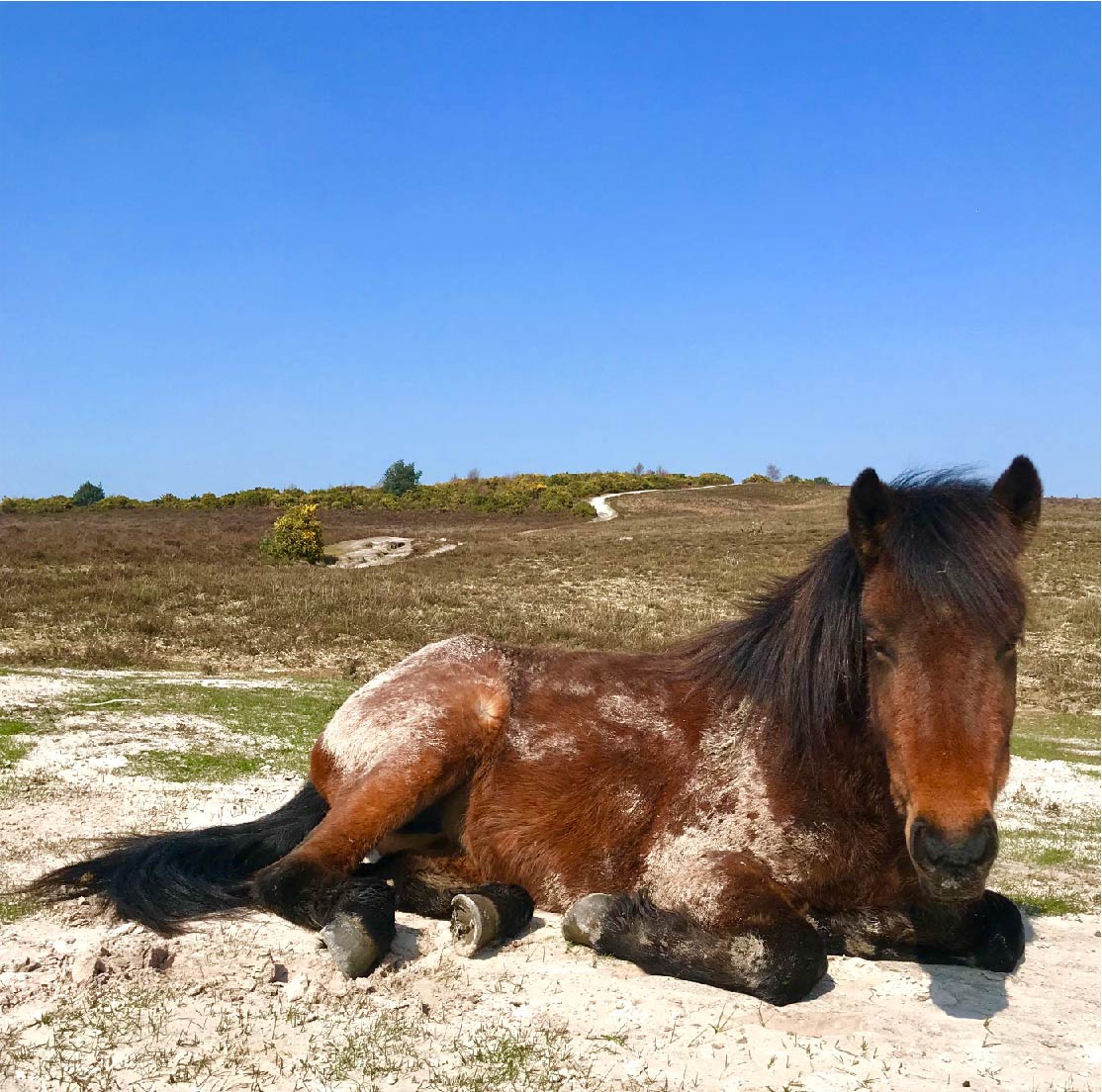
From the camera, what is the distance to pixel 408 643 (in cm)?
2592

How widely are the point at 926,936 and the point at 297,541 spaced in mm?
41845

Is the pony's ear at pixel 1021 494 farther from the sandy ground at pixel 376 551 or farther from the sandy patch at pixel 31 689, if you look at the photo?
the sandy ground at pixel 376 551

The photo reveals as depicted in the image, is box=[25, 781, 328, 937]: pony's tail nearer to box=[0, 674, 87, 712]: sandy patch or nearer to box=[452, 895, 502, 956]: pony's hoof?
box=[452, 895, 502, 956]: pony's hoof

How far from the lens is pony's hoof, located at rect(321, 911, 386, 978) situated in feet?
15.0

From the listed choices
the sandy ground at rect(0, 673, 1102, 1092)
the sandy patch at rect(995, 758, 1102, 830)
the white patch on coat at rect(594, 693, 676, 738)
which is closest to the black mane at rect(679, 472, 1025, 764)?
the white patch on coat at rect(594, 693, 676, 738)

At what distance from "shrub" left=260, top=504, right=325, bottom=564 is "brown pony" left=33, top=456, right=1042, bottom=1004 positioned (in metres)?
39.2

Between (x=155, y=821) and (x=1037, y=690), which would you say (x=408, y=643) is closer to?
(x=1037, y=690)

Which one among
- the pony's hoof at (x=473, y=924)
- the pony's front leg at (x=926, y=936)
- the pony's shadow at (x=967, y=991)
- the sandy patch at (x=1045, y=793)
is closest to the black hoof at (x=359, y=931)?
the pony's hoof at (x=473, y=924)

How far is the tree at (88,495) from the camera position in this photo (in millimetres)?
87562

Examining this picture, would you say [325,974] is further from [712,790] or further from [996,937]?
[996,937]

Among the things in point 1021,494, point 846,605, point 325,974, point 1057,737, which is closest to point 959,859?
point 846,605

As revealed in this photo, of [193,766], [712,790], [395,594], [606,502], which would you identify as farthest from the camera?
[606,502]

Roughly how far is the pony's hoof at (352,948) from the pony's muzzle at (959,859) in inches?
102

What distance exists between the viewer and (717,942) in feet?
15.4
